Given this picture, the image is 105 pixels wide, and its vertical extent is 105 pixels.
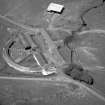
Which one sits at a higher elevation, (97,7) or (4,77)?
(97,7)

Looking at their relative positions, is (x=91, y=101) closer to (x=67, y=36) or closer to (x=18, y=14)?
(x=67, y=36)

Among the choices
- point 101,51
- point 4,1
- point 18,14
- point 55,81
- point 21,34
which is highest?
point 4,1

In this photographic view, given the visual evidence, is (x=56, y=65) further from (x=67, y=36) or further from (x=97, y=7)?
(x=97, y=7)

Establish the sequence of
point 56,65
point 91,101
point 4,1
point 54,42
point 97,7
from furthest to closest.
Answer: point 4,1 → point 97,7 → point 54,42 → point 56,65 → point 91,101

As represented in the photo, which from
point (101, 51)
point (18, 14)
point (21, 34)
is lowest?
point (101, 51)

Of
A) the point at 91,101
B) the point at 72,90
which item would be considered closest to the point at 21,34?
the point at 72,90

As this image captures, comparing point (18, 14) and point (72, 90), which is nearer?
point (72, 90)

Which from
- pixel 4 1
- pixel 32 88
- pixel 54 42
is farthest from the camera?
pixel 4 1

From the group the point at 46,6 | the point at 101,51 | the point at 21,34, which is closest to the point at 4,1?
the point at 46,6

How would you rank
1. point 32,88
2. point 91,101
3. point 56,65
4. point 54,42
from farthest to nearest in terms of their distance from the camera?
point 54,42
point 56,65
point 32,88
point 91,101
